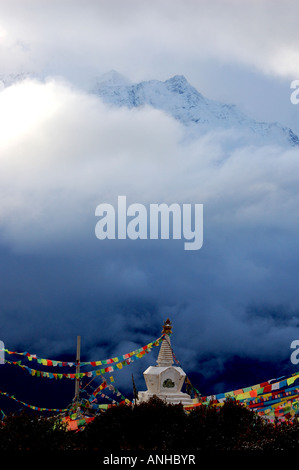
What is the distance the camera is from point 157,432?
27.2 meters

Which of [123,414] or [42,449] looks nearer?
[42,449]

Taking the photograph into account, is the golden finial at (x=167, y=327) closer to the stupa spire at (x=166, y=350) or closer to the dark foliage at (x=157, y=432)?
the stupa spire at (x=166, y=350)

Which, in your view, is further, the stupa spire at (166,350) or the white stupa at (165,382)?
the stupa spire at (166,350)

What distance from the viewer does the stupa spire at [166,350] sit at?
42.7 meters

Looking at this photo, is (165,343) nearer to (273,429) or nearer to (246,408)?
(246,408)

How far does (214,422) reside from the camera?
2872 cm

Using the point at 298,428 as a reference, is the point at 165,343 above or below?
above

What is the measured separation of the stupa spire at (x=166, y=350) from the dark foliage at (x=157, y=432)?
10.8m

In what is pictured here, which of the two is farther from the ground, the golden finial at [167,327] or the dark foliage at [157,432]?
the golden finial at [167,327]

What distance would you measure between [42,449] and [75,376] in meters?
13.6

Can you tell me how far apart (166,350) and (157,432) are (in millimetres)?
15910

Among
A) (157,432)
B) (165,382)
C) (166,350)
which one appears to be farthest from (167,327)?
(157,432)

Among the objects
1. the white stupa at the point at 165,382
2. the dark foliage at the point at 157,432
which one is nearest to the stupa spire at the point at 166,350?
the white stupa at the point at 165,382

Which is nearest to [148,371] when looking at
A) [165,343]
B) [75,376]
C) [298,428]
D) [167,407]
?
[165,343]
